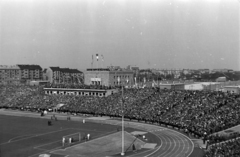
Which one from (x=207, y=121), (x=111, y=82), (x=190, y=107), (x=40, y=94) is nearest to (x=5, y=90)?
(x=40, y=94)

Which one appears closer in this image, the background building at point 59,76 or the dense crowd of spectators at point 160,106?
the dense crowd of spectators at point 160,106

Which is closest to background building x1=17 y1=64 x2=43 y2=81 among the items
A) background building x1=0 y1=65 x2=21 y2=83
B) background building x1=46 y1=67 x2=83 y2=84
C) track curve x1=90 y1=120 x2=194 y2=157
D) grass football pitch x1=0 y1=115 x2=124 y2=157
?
background building x1=0 y1=65 x2=21 y2=83

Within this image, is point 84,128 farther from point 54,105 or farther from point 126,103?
point 54,105

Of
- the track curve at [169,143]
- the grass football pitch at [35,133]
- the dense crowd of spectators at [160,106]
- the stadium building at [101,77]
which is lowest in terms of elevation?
the grass football pitch at [35,133]

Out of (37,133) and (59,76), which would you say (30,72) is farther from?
(37,133)

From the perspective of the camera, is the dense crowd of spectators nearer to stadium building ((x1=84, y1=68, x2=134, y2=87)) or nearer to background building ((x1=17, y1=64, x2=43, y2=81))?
stadium building ((x1=84, y1=68, x2=134, y2=87))

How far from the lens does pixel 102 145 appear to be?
42.4m

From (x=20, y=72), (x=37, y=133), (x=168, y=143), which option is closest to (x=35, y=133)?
(x=37, y=133)

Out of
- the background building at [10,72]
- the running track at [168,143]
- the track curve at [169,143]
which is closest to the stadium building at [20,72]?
the background building at [10,72]

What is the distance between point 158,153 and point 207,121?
1532cm

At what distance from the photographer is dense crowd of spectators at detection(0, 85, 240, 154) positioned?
49.2m

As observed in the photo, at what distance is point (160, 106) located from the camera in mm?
63344

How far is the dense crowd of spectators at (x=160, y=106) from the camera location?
49.2m

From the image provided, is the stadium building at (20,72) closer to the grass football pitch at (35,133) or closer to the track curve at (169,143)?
the grass football pitch at (35,133)
